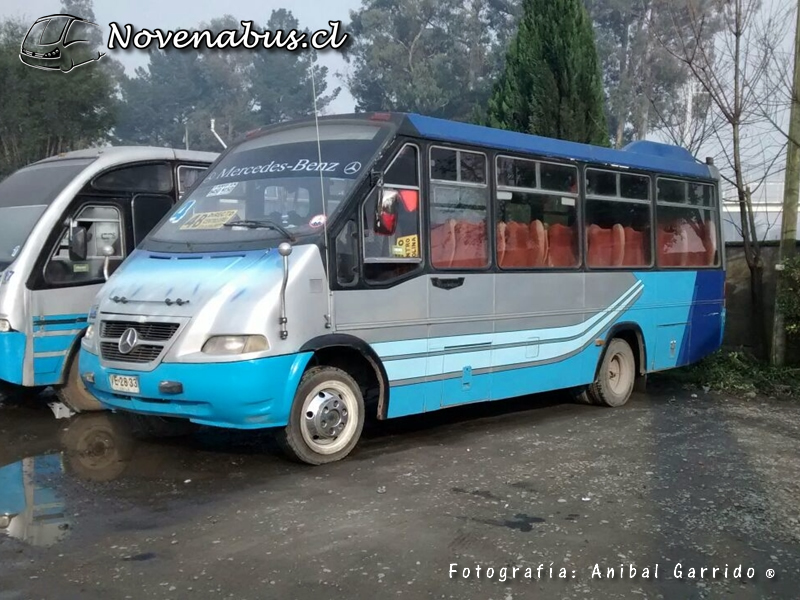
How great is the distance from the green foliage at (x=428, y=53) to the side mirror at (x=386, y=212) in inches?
1241

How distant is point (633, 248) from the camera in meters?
10.4

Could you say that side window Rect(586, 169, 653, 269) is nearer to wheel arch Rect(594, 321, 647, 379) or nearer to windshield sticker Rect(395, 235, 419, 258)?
wheel arch Rect(594, 321, 647, 379)

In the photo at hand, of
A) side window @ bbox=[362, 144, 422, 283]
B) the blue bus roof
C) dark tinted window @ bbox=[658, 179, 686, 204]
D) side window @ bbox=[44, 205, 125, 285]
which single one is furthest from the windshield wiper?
dark tinted window @ bbox=[658, 179, 686, 204]

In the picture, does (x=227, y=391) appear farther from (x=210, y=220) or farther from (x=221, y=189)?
(x=221, y=189)

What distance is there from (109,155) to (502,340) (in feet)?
15.3

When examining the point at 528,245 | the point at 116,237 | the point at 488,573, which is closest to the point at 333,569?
the point at 488,573

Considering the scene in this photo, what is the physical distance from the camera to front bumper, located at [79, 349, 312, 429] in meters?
6.43

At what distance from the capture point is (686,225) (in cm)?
1129

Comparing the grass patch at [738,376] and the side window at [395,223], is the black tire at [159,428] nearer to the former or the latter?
the side window at [395,223]

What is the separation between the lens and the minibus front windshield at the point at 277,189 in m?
7.11

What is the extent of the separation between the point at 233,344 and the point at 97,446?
2259 mm

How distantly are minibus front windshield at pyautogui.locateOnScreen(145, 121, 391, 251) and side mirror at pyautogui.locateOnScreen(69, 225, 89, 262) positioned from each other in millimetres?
1546

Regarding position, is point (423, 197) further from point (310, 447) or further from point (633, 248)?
point (633, 248)

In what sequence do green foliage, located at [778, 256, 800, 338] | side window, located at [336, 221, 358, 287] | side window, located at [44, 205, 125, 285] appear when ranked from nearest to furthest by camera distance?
side window, located at [336, 221, 358, 287] < side window, located at [44, 205, 125, 285] < green foliage, located at [778, 256, 800, 338]
